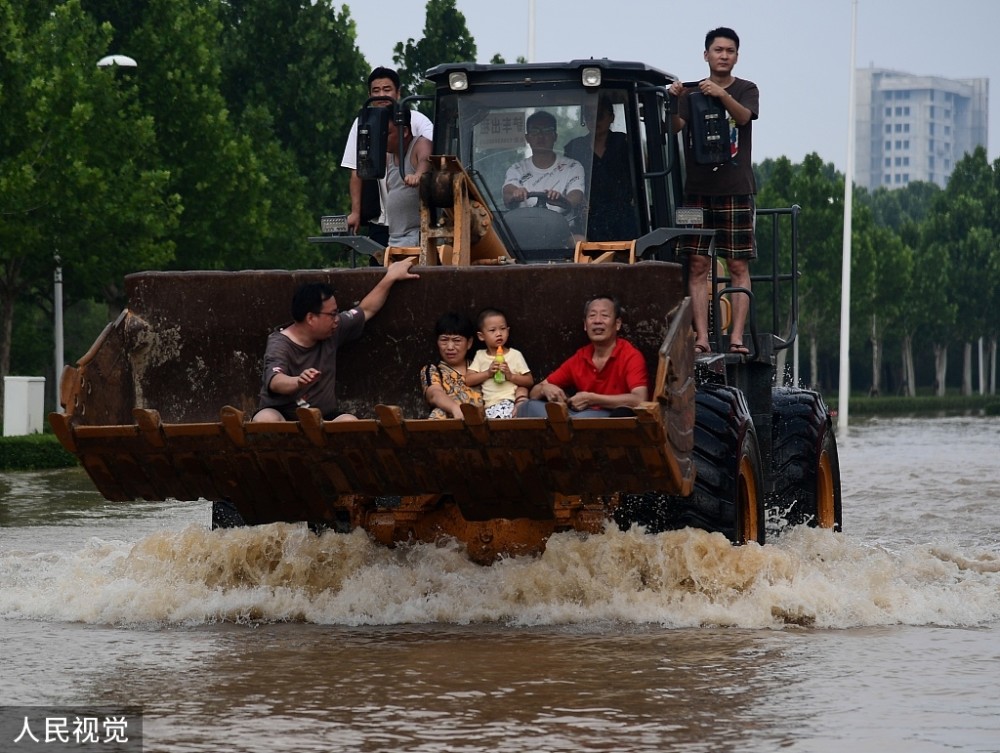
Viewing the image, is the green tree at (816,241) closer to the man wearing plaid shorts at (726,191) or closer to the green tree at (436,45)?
the green tree at (436,45)

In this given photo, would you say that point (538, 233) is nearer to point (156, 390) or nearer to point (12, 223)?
point (156, 390)

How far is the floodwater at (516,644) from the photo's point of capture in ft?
22.0

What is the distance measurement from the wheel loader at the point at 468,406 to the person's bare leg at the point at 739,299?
8cm

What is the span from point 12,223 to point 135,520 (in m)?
12.8

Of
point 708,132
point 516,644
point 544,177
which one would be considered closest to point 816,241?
point 544,177

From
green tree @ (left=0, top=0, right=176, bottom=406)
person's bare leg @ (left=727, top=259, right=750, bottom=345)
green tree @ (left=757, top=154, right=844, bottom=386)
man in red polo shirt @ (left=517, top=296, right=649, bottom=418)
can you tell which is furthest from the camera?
green tree @ (left=757, top=154, right=844, bottom=386)

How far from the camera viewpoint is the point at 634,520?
32.0 feet

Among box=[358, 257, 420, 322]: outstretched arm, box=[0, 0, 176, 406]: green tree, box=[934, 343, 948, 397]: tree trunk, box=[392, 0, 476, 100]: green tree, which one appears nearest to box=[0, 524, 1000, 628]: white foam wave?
box=[358, 257, 420, 322]: outstretched arm

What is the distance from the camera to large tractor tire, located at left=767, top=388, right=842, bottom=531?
42.7 feet

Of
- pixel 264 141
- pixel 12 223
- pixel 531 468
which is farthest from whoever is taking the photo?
pixel 264 141

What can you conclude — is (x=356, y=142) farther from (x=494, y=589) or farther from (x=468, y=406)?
(x=468, y=406)

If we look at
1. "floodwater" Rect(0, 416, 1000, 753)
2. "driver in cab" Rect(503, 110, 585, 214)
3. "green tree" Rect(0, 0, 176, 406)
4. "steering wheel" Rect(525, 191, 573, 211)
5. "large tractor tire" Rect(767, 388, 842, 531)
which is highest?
"green tree" Rect(0, 0, 176, 406)

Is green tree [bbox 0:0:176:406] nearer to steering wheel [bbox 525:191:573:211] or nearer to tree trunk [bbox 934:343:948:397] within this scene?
steering wheel [bbox 525:191:573:211]

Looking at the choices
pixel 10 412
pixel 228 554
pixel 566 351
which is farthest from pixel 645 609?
pixel 10 412
